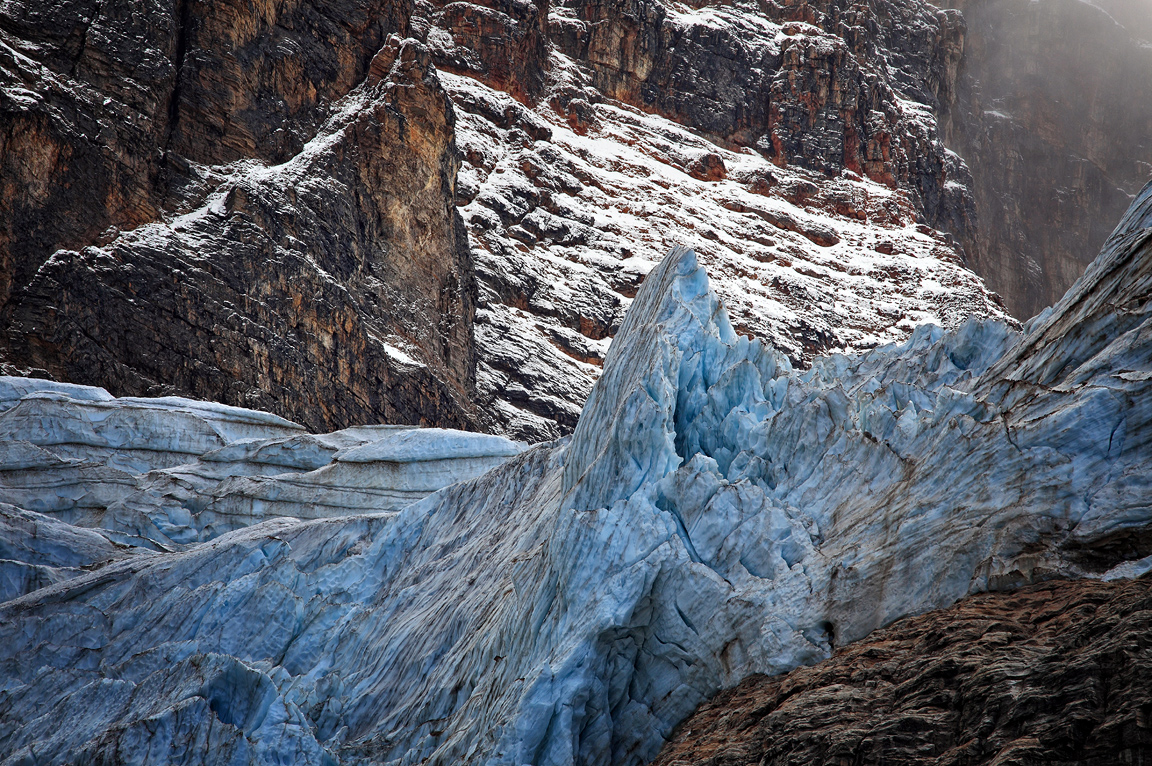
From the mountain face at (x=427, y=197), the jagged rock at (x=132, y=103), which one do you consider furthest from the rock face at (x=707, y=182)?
the jagged rock at (x=132, y=103)

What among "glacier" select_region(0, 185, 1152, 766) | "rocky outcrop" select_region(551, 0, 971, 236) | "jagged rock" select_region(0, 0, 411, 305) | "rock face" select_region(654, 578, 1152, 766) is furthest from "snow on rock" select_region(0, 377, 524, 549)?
"rocky outcrop" select_region(551, 0, 971, 236)

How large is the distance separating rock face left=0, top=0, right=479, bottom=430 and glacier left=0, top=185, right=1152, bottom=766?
31.1 metres

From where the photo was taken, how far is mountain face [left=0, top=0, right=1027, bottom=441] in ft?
170

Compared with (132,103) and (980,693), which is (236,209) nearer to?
(132,103)

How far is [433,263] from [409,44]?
15.8 meters

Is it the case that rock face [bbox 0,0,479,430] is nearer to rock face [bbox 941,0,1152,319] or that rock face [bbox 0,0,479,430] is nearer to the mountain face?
the mountain face

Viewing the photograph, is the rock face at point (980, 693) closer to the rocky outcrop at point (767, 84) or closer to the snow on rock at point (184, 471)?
the snow on rock at point (184, 471)

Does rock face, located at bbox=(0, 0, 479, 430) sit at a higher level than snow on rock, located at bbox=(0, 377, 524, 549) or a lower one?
higher

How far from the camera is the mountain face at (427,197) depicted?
51844mm

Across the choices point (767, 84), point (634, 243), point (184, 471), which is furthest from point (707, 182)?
point (184, 471)

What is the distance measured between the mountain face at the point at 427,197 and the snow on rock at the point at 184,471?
17848 millimetres

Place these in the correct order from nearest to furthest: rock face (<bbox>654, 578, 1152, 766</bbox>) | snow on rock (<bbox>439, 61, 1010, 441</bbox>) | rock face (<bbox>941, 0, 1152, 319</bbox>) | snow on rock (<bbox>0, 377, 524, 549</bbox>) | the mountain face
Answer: rock face (<bbox>654, 578, 1152, 766</bbox>)
snow on rock (<bbox>0, 377, 524, 549</bbox>)
the mountain face
snow on rock (<bbox>439, 61, 1010, 441</bbox>)
rock face (<bbox>941, 0, 1152, 319</bbox>)

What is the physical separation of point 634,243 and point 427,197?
3130cm

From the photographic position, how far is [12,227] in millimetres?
49688
